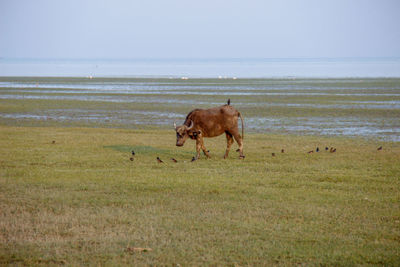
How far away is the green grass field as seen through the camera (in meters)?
8.23

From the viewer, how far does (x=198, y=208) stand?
35.3 feet

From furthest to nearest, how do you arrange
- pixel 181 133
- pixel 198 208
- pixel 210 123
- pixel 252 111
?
pixel 252 111 < pixel 210 123 < pixel 181 133 < pixel 198 208

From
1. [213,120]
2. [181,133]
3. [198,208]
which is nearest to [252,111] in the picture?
[213,120]

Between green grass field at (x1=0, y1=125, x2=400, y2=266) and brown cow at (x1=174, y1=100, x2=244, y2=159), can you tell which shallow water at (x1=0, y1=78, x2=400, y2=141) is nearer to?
brown cow at (x1=174, y1=100, x2=244, y2=159)

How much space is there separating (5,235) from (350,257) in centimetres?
582

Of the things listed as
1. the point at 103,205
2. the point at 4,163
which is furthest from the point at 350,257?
the point at 4,163

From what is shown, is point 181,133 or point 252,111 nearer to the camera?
point 181,133

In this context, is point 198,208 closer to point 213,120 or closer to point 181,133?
point 181,133

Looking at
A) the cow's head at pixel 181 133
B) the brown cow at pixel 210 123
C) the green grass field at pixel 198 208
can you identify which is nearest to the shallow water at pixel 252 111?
the brown cow at pixel 210 123

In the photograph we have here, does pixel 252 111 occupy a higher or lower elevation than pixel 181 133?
lower

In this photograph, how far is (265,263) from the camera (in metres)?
7.83

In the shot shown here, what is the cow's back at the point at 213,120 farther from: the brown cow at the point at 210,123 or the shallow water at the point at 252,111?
the shallow water at the point at 252,111

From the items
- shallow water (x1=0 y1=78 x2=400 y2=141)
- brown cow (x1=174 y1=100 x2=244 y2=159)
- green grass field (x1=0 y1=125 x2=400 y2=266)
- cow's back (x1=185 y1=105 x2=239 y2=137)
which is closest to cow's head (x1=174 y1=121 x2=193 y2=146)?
brown cow (x1=174 y1=100 x2=244 y2=159)

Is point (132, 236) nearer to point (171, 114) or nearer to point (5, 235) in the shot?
point (5, 235)
